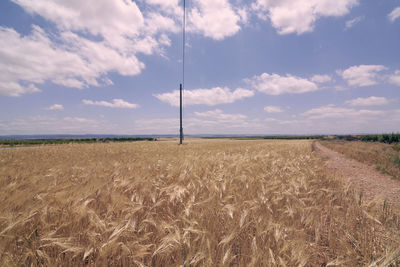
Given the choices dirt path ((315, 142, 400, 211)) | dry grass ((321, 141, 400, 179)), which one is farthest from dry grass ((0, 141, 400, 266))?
dry grass ((321, 141, 400, 179))

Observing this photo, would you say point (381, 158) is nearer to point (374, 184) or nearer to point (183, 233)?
point (374, 184)

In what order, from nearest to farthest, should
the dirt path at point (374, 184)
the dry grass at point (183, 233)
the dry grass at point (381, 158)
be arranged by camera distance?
1. the dry grass at point (183, 233)
2. the dirt path at point (374, 184)
3. the dry grass at point (381, 158)

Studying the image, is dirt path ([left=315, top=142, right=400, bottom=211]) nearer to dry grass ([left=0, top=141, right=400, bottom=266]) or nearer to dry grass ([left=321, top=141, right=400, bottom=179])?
dry grass ([left=321, top=141, right=400, bottom=179])

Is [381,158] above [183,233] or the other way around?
the other way around

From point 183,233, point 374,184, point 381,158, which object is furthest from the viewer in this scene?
point 381,158

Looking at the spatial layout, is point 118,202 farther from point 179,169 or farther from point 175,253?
point 179,169

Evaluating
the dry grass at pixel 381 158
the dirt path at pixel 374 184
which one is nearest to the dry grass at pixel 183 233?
the dirt path at pixel 374 184

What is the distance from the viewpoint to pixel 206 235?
56.0 inches

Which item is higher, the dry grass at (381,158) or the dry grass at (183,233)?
the dry grass at (183,233)

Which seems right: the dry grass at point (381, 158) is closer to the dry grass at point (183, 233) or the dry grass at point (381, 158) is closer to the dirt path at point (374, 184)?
the dirt path at point (374, 184)

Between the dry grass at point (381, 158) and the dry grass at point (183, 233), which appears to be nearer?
the dry grass at point (183, 233)

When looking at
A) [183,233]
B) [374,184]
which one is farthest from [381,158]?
[183,233]

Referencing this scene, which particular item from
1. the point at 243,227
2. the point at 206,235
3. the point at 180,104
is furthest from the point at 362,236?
the point at 180,104

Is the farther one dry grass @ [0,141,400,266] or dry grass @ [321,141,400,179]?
dry grass @ [321,141,400,179]
